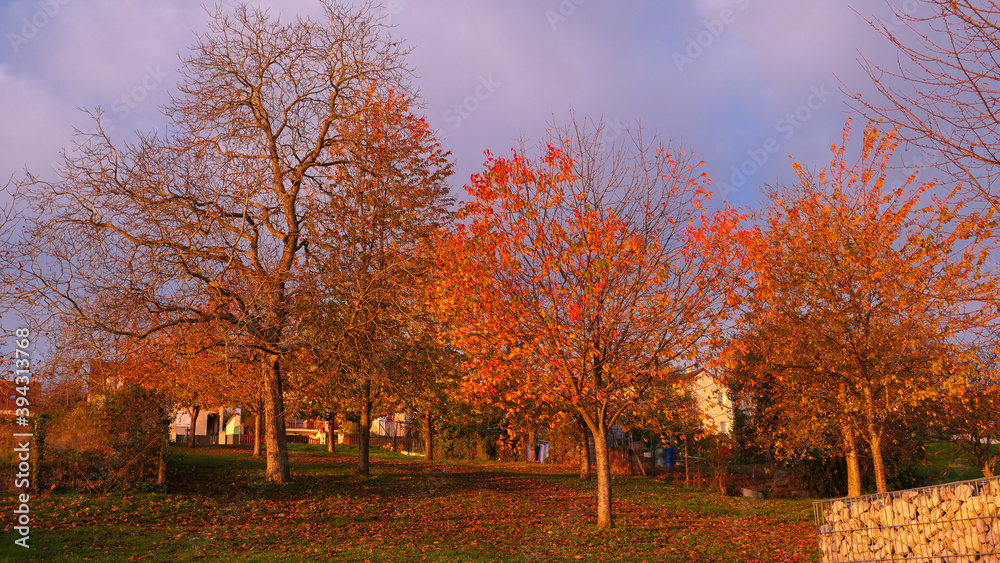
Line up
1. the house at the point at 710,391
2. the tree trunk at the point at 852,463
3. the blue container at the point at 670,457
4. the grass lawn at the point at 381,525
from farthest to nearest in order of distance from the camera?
the blue container at the point at 670,457
the tree trunk at the point at 852,463
the house at the point at 710,391
the grass lawn at the point at 381,525

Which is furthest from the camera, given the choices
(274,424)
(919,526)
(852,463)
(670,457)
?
(670,457)

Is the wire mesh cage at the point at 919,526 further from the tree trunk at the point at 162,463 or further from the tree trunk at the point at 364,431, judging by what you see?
the tree trunk at the point at 364,431

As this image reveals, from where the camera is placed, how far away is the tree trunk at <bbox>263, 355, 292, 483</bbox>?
1680 cm

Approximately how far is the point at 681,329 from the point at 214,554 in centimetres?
897

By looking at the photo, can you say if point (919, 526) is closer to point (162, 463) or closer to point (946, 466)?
point (162, 463)

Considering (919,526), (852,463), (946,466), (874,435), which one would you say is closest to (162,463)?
(919,526)

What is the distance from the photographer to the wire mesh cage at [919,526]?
23.2 ft

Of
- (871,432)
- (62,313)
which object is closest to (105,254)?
(62,313)

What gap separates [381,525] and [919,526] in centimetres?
928

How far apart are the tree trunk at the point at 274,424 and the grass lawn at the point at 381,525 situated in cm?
53

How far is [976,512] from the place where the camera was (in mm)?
7219

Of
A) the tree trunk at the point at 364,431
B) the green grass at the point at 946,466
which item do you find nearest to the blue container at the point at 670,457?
the green grass at the point at 946,466

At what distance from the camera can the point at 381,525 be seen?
42.5 ft

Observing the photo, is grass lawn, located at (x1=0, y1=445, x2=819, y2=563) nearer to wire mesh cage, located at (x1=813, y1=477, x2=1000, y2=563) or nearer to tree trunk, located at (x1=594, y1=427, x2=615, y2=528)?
tree trunk, located at (x1=594, y1=427, x2=615, y2=528)
